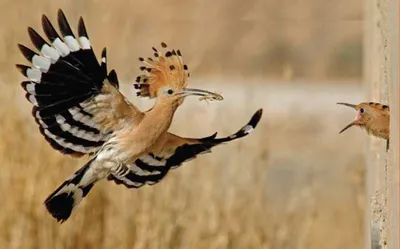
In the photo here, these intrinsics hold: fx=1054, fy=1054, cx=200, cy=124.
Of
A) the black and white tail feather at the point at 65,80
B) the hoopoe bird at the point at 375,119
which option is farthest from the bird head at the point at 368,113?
the black and white tail feather at the point at 65,80

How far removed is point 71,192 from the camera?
1.00m

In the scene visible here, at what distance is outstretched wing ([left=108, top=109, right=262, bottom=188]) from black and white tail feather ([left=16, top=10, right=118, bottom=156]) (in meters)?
0.05

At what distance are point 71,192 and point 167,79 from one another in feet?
0.48

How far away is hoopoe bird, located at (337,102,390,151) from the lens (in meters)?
0.95

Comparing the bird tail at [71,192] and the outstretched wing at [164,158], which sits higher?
the outstretched wing at [164,158]

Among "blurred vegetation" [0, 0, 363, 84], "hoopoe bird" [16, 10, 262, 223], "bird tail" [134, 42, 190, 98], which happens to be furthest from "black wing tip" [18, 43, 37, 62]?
"blurred vegetation" [0, 0, 363, 84]

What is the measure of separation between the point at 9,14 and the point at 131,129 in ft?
1.77


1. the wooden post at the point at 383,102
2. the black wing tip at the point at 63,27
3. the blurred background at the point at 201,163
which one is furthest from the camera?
the blurred background at the point at 201,163

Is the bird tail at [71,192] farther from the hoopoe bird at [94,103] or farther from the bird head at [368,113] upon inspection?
the bird head at [368,113]

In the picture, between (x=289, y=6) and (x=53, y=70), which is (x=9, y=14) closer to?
(x=53, y=70)

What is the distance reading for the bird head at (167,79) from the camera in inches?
37.3

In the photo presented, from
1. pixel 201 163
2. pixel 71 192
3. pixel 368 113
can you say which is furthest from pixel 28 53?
pixel 201 163

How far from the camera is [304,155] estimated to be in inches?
83.2

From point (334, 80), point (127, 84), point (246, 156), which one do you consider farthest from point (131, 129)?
point (334, 80)
